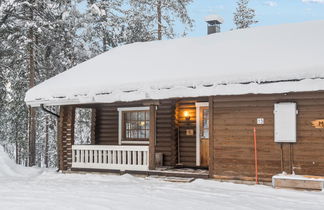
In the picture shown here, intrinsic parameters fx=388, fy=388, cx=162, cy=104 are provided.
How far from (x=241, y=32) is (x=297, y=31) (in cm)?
207

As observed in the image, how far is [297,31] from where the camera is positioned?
12.0m

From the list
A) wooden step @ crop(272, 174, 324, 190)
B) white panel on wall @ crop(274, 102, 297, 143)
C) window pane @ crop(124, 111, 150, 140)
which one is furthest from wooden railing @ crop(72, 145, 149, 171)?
wooden step @ crop(272, 174, 324, 190)

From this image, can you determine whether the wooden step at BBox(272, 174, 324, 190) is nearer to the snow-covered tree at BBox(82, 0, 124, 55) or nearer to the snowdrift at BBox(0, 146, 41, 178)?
the snowdrift at BBox(0, 146, 41, 178)

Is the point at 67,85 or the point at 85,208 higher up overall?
the point at 67,85

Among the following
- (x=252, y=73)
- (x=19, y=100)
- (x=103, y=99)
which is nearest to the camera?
(x=252, y=73)

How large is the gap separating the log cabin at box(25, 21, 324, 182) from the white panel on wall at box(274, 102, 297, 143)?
0.02m

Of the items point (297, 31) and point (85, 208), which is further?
point (297, 31)

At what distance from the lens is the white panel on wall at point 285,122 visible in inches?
367

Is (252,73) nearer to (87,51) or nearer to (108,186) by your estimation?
(108,186)

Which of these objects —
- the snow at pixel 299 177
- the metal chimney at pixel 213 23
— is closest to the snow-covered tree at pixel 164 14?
the metal chimney at pixel 213 23

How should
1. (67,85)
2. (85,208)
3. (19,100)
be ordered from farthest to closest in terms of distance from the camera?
1. (19,100)
2. (67,85)
3. (85,208)

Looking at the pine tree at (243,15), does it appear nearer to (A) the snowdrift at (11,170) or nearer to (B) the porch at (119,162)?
(B) the porch at (119,162)

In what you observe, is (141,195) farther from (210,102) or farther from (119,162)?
(119,162)

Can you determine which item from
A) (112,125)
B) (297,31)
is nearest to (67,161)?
(112,125)
